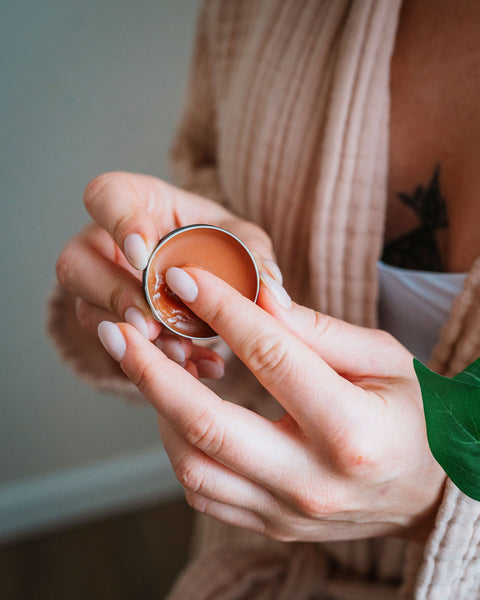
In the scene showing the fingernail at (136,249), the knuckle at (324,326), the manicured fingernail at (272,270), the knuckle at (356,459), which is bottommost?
the knuckle at (356,459)

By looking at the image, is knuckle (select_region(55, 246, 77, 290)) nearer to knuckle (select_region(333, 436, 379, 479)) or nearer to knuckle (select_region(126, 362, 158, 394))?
knuckle (select_region(126, 362, 158, 394))

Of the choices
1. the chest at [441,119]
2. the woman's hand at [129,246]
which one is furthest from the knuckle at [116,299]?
the chest at [441,119]

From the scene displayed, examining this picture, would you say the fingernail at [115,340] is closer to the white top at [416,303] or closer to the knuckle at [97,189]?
the knuckle at [97,189]

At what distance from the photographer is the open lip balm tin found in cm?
45

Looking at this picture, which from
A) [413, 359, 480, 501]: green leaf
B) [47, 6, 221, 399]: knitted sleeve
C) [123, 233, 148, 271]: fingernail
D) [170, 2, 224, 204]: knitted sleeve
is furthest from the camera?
[170, 2, 224, 204]: knitted sleeve

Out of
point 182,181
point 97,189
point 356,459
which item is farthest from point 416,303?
point 182,181

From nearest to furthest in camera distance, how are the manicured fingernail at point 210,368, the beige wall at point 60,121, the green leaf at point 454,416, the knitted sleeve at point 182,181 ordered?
1. the green leaf at point 454,416
2. the manicured fingernail at point 210,368
3. the knitted sleeve at point 182,181
4. the beige wall at point 60,121

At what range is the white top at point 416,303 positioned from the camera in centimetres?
57

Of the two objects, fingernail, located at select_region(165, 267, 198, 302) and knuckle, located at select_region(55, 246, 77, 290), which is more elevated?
fingernail, located at select_region(165, 267, 198, 302)

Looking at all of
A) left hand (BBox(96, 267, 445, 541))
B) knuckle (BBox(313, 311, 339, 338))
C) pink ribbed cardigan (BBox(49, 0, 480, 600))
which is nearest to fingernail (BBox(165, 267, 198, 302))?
left hand (BBox(96, 267, 445, 541))

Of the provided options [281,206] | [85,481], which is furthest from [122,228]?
[85,481]

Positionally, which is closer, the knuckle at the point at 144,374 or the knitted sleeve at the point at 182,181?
the knuckle at the point at 144,374

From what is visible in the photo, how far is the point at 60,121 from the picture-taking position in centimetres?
104

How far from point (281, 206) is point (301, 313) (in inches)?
10.8
